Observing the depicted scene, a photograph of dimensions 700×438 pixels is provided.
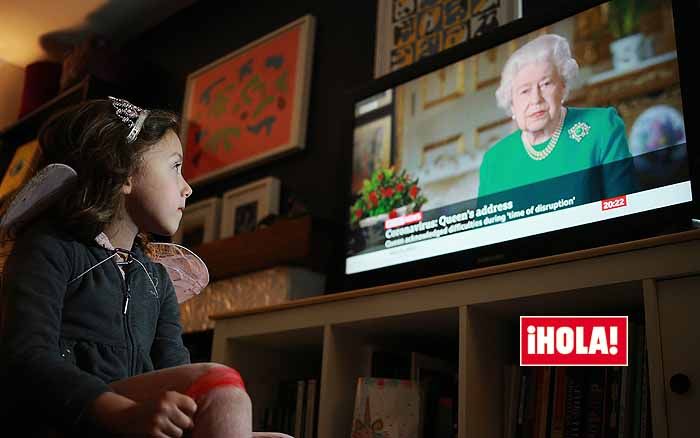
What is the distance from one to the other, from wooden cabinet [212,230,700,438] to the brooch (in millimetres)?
403

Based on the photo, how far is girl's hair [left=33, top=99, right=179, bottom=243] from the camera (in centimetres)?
118

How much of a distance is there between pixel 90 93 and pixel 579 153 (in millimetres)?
2680

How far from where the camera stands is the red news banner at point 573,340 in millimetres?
1576

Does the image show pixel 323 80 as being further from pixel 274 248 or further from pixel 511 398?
pixel 511 398

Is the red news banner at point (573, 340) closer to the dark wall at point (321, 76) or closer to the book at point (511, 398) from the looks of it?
the book at point (511, 398)

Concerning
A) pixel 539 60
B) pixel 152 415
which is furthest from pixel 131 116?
pixel 539 60

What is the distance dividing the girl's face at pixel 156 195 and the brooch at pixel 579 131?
0.93m

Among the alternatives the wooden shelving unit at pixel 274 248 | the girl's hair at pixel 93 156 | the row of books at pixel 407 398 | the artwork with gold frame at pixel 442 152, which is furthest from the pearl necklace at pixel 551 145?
the girl's hair at pixel 93 156

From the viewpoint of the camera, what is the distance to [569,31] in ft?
6.18

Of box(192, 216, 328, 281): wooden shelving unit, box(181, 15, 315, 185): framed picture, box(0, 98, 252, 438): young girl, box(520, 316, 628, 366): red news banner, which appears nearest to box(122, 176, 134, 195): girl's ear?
box(0, 98, 252, 438): young girl

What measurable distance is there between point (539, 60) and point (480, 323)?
0.69m

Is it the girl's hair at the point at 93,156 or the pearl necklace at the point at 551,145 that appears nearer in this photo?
the girl's hair at the point at 93,156

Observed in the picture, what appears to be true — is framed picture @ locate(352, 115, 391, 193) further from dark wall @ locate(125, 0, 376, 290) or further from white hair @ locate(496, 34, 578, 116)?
white hair @ locate(496, 34, 578, 116)

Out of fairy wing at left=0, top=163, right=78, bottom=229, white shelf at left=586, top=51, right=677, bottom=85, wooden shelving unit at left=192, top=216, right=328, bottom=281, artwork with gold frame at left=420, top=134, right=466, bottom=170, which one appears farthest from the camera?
wooden shelving unit at left=192, top=216, right=328, bottom=281
